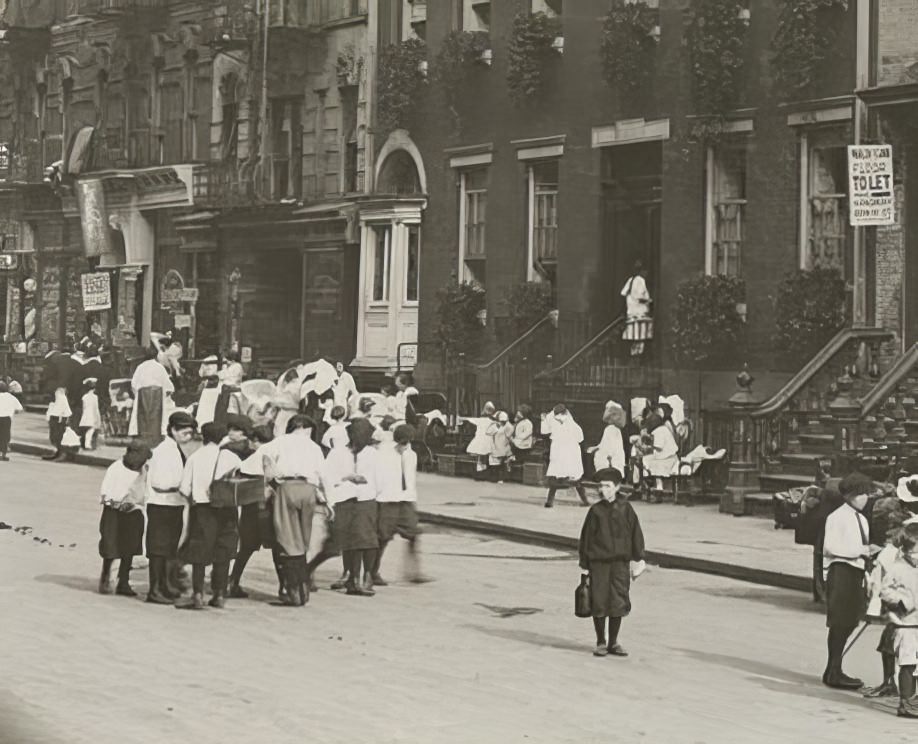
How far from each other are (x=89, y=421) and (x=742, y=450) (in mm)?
12672

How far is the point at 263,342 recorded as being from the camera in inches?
1665

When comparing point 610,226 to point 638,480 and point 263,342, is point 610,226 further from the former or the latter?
point 263,342

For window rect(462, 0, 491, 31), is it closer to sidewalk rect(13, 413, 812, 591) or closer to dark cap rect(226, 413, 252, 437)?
sidewalk rect(13, 413, 812, 591)

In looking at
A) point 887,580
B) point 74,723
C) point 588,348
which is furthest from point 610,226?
point 74,723

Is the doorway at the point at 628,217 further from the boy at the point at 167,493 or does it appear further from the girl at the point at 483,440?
the boy at the point at 167,493

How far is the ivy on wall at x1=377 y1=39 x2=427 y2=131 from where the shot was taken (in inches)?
1396

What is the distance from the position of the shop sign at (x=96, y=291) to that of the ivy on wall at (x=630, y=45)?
55.6 ft

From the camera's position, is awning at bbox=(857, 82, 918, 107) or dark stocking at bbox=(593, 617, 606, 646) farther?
awning at bbox=(857, 82, 918, 107)

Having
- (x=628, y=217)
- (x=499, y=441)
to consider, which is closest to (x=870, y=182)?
(x=628, y=217)

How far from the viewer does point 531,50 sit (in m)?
32.1

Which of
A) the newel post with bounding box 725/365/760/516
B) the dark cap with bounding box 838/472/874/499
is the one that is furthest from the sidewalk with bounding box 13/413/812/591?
the dark cap with bounding box 838/472/874/499

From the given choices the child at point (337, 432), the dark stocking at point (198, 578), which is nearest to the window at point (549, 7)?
the child at point (337, 432)

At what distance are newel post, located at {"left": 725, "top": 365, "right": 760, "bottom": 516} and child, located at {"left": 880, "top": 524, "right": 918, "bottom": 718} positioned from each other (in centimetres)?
1219

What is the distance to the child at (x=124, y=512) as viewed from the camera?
16.4 metres
